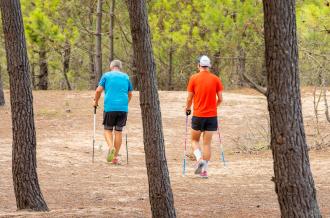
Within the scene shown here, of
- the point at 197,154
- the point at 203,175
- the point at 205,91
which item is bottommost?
the point at 203,175

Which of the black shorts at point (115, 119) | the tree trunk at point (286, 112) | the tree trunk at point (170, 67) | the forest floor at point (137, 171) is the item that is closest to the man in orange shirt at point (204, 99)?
the forest floor at point (137, 171)

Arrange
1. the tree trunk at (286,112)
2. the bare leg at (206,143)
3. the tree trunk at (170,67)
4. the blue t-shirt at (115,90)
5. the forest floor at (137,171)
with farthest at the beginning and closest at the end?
the tree trunk at (170,67) < the blue t-shirt at (115,90) < the bare leg at (206,143) < the forest floor at (137,171) < the tree trunk at (286,112)

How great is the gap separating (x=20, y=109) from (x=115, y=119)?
4.96m

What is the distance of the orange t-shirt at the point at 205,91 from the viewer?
10859 millimetres

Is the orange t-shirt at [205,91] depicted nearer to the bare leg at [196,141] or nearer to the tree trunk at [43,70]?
the bare leg at [196,141]

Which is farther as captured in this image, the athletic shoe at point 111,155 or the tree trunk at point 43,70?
the tree trunk at point 43,70

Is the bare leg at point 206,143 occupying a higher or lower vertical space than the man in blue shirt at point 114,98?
lower

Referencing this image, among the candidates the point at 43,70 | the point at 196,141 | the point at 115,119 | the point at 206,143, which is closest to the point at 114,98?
the point at 115,119

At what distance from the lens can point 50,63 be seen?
31344 millimetres

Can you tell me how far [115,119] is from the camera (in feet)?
41.8

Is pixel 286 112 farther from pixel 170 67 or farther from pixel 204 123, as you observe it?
pixel 170 67

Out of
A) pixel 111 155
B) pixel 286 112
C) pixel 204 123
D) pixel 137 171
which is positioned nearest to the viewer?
pixel 286 112

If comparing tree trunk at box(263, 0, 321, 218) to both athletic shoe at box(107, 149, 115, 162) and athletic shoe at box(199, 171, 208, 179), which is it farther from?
athletic shoe at box(107, 149, 115, 162)

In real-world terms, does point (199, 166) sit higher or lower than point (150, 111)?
lower
